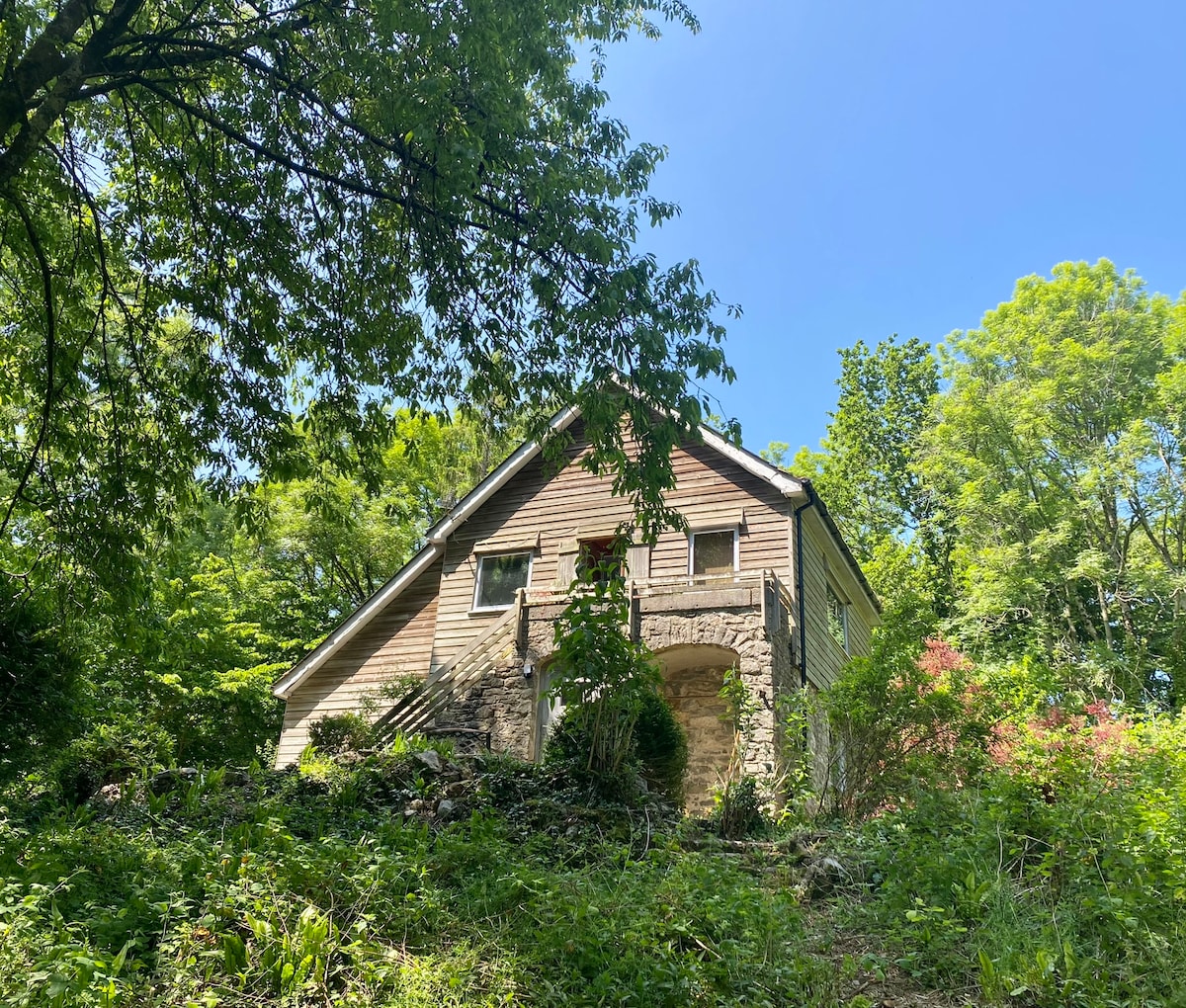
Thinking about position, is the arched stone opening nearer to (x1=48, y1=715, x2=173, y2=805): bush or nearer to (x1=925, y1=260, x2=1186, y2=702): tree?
(x1=48, y1=715, x2=173, y2=805): bush

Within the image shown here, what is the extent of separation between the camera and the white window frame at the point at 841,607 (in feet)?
55.5

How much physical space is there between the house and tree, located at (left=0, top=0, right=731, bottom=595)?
15.0 ft

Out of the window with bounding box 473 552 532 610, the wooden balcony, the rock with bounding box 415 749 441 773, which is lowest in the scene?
the rock with bounding box 415 749 441 773

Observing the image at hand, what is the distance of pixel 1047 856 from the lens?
5.39 m

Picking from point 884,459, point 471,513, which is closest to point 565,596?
point 471,513

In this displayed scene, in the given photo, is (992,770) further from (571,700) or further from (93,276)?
(93,276)

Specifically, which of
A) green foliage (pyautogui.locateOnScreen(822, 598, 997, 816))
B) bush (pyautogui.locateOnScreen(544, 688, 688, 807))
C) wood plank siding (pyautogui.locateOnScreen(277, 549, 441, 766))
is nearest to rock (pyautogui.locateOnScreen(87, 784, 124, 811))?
bush (pyautogui.locateOnScreen(544, 688, 688, 807))

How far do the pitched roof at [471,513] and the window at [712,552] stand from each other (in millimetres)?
1227

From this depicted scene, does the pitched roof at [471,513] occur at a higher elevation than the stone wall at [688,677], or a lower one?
higher

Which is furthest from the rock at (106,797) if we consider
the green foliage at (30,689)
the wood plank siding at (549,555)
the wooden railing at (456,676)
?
the wood plank siding at (549,555)

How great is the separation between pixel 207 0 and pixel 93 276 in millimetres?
2834

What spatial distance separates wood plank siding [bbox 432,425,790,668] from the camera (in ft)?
49.1

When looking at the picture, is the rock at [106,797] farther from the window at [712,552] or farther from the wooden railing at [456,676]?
the window at [712,552]

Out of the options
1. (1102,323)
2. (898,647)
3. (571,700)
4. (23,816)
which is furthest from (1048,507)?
(23,816)
